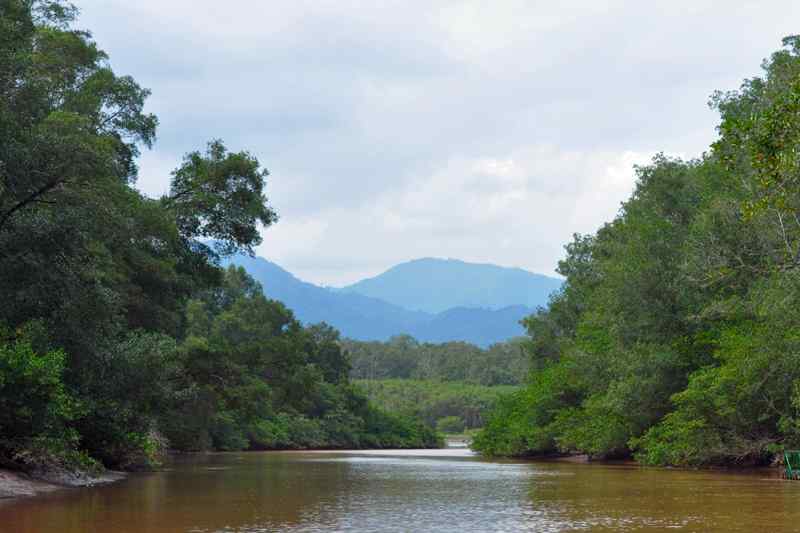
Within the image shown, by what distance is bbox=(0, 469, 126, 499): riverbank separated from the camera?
67.3ft

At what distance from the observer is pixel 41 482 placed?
23094mm

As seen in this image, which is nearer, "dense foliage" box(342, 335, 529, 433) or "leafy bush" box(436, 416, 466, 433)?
"dense foliage" box(342, 335, 529, 433)

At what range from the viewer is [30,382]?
19.6m

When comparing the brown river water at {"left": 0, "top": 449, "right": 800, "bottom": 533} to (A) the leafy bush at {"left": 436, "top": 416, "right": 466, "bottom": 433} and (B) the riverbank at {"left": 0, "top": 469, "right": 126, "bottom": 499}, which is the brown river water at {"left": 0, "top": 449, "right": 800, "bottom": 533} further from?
(A) the leafy bush at {"left": 436, "top": 416, "right": 466, "bottom": 433}

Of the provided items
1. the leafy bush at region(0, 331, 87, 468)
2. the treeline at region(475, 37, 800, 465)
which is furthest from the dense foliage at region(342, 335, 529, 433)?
the leafy bush at region(0, 331, 87, 468)

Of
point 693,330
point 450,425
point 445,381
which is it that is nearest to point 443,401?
point 450,425

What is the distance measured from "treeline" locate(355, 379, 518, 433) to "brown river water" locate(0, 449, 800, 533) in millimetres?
114190

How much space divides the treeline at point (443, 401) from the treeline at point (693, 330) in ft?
276

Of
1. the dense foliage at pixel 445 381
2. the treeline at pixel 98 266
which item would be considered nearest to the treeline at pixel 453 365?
the dense foliage at pixel 445 381

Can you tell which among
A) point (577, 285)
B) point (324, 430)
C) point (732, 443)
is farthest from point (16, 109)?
point (324, 430)

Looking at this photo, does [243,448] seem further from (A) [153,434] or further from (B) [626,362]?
(B) [626,362]

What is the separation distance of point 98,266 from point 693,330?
2826 cm

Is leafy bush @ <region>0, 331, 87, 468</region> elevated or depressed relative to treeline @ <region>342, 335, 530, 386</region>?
depressed

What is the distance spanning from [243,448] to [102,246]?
6177 centimetres
